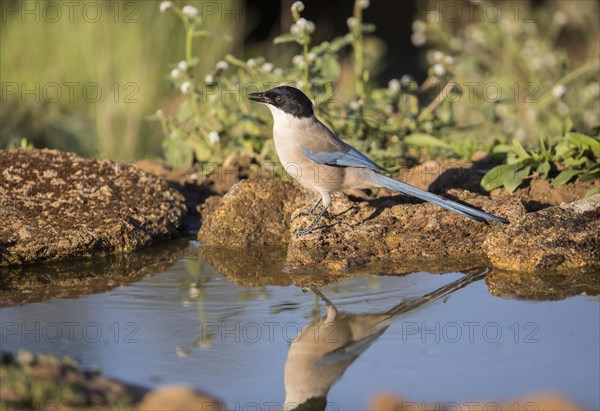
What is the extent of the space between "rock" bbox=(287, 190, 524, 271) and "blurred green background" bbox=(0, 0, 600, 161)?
2331mm

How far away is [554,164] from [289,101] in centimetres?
161

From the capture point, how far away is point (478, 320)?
3.43m

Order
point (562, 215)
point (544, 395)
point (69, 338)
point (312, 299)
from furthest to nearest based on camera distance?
point (562, 215), point (312, 299), point (69, 338), point (544, 395)

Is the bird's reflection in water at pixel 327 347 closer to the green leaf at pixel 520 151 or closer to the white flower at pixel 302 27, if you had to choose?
the green leaf at pixel 520 151

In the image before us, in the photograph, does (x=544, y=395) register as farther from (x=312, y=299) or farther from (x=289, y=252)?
(x=289, y=252)

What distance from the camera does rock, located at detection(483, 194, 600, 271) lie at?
3967mm

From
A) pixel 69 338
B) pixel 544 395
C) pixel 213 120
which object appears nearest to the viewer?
pixel 544 395

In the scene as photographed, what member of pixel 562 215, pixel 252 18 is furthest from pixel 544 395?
pixel 252 18

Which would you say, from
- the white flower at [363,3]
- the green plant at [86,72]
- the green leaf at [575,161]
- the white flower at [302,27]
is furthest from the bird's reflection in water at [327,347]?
the green plant at [86,72]

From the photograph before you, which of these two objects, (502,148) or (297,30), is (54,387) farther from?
(502,148)

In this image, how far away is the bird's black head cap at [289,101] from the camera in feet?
15.3

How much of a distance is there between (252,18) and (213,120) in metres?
5.41

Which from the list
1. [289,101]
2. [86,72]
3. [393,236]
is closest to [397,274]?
[393,236]

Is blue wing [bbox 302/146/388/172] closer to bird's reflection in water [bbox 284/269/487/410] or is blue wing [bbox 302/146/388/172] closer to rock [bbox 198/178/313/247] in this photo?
rock [bbox 198/178/313/247]
